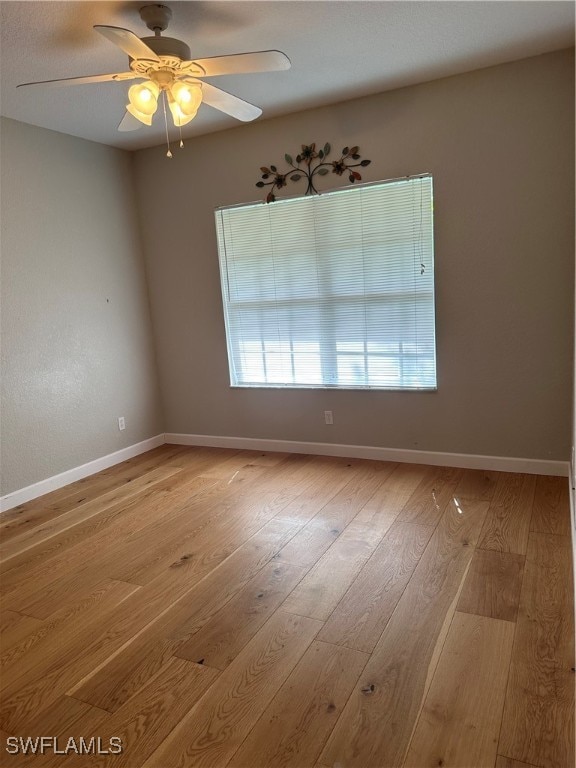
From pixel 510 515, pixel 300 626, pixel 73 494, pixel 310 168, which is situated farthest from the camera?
pixel 310 168

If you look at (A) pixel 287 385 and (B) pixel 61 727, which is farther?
(A) pixel 287 385

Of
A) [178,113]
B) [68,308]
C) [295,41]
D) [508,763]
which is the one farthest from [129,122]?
[508,763]

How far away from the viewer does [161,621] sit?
219 cm

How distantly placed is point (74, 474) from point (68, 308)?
4.07ft

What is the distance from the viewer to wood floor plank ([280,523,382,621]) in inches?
87.6

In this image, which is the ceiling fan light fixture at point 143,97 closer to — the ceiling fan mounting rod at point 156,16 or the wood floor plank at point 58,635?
the ceiling fan mounting rod at point 156,16

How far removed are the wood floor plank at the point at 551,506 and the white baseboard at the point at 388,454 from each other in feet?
0.29

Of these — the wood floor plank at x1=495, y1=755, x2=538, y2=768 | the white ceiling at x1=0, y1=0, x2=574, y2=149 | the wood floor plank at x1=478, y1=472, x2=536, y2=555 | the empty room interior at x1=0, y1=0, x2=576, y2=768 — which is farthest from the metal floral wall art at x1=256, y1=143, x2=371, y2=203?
the wood floor plank at x1=495, y1=755, x2=538, y2=768

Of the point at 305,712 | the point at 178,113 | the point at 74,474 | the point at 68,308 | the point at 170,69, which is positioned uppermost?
the point at 170,69

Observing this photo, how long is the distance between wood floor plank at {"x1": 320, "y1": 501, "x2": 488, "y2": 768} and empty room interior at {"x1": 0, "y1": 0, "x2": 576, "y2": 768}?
0.01 meters

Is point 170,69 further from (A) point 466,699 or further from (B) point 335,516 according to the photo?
(A) point 466,699

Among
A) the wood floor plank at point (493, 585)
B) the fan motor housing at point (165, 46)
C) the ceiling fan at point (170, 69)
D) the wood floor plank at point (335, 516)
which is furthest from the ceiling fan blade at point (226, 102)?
the wood floor plank at point (493, 585)

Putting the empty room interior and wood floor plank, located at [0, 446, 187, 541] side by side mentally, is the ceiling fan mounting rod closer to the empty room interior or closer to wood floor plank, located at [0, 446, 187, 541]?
the empty room interior

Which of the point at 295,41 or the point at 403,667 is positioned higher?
the point at 295,41
